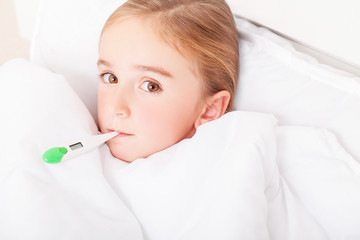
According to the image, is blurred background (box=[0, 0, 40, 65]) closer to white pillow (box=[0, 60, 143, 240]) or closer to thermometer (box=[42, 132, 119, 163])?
white pillow (box=[0, 60, 143, 240])

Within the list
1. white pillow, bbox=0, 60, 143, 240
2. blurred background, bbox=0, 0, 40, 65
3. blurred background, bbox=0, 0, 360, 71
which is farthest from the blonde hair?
blurred background, bbox=0, 0, 40, 65

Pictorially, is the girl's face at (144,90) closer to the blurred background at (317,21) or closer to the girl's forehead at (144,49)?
the girl's forehead at (144,49)

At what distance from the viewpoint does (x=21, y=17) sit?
1.59 m

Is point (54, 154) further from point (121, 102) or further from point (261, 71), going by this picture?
point (261, 71)

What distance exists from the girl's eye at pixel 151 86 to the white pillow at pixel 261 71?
0.26 m

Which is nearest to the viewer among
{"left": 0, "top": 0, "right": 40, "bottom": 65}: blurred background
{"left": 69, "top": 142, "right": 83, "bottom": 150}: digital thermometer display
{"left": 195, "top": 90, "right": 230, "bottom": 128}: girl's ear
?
{"left": 69, "top": 142, "right": 83, "bottom": 150}: digital thermometer display

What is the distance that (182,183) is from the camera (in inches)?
29.4

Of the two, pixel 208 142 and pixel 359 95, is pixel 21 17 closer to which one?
pixel 208 142

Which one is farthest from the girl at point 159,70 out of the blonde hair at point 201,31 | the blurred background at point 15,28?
the blurred background at point 15,28

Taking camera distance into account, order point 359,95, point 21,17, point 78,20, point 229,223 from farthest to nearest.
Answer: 1. point 21,17
2. point 78,20
3. point 359,95
4. point 229,223

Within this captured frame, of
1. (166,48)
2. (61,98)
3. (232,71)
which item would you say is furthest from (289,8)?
(61,98)

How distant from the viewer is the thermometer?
0.72 m

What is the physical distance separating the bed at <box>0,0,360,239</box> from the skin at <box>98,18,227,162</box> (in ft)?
0.17

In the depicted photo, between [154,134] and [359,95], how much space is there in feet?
1.57
